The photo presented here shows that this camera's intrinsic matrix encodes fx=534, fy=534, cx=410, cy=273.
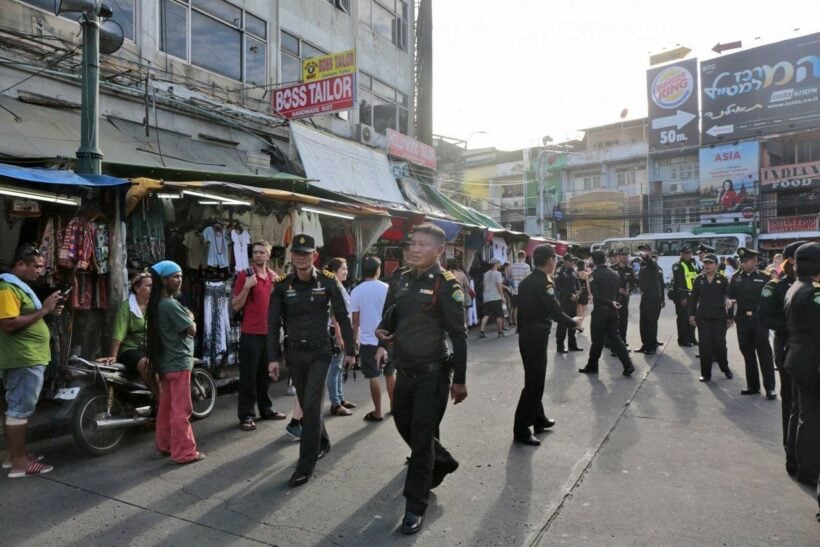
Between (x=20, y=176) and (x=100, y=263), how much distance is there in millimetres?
1420

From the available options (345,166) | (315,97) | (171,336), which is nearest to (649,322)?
(171,336)

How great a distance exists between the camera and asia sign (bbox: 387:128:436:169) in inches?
723

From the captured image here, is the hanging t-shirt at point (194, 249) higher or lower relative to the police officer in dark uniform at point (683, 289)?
higher

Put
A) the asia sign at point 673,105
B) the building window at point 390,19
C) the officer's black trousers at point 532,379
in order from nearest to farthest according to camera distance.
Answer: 1. the officer's black trousers at point 532,379
2. the building window at point 390,19
3. the asia sign at point 673,105

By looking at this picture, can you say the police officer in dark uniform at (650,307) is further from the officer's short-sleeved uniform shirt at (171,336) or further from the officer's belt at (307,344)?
the officer's short-sleeved uniform shirt at (171,336)

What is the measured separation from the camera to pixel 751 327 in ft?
21.9

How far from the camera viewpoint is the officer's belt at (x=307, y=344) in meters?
4.46

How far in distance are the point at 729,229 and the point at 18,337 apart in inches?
1683

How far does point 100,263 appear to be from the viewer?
256 inches

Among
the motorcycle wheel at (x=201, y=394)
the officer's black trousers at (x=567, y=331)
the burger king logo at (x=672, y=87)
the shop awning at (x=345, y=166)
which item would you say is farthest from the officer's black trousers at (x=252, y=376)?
the burger king logo at (x=672, y=87)

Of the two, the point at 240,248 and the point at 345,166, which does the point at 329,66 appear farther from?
the point at 240,248

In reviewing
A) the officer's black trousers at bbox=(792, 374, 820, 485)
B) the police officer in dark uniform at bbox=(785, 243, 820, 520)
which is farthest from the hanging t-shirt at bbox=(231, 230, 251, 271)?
the officer's black trousers at bbox=(792, 374, 820, 485)

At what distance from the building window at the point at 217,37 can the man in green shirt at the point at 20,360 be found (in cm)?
868

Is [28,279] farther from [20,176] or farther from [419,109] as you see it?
[419,109]
